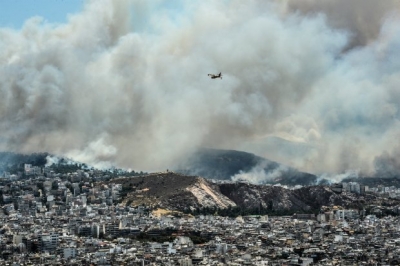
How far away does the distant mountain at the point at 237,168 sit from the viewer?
123875 millimetres

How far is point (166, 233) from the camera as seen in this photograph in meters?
61.6

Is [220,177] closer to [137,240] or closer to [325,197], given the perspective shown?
[325,197]

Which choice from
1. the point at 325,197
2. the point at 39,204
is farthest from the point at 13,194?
the point at 325,197

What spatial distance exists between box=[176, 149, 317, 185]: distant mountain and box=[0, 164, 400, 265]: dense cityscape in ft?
97.0

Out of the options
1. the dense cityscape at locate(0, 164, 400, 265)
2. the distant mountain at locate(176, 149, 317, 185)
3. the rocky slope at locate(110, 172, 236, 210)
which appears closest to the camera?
the dense cityscape at locate(0, 164, 400, 265)

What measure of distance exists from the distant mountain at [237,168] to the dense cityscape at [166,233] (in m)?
29.6

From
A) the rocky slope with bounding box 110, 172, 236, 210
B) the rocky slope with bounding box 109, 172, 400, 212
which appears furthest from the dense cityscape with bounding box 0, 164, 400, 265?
the rocky slope with bounding box 109, 172, 400, 212

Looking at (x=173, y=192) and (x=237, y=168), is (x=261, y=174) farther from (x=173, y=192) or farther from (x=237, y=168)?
(x=173, y=192)

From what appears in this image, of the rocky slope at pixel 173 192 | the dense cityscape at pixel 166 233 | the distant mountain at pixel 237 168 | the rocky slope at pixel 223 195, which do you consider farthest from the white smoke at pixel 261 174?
the rocky slope at pixel 173 192

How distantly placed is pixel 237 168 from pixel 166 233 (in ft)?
228

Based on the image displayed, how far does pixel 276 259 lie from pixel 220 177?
7895 cm

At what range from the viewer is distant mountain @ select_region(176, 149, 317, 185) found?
406 ft

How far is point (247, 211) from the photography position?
80938 millimetres

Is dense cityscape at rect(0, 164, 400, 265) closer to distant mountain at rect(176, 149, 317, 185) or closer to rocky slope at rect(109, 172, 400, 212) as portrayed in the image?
rocky slope at rect(109, 172, 400, 212)
